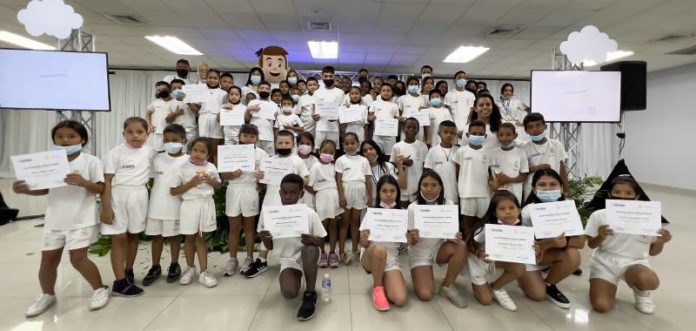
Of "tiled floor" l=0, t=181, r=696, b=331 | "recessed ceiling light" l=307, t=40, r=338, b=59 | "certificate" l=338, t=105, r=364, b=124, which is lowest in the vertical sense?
"tiled floor" l=0, t=181, r=696, b=331

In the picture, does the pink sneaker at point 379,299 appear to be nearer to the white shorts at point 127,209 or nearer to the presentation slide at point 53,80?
the white shorts at point 127,209

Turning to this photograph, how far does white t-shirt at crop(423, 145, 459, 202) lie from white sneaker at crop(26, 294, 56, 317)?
331 cm

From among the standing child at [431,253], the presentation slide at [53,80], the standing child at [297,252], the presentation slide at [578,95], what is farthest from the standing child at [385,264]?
the presentation slide at [53,80]

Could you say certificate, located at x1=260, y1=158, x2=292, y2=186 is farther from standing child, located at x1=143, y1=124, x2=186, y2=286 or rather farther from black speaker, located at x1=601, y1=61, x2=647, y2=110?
black speaker, located at x1=601, y1=61, x2=647, y2=110

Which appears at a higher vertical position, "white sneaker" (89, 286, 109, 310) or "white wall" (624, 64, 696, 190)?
"white wall" (624, 64, 696, 190)

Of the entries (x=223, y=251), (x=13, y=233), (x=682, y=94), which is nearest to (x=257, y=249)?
(x=223, y=251)

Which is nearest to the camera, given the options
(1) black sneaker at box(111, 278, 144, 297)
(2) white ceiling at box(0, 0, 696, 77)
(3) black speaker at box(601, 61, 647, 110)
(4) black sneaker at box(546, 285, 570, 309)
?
(4) black sneaker at box(546, 285, 570, 309)

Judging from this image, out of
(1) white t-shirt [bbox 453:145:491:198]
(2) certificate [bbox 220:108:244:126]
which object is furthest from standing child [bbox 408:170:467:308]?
(2) certificate [bbox 220:108:244:126]

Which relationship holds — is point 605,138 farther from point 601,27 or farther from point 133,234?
point 133,234

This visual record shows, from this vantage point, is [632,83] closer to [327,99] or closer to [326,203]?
[327,99]

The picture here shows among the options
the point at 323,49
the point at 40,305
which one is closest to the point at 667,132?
the point at 323,49

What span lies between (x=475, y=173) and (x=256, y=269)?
219 centimetres

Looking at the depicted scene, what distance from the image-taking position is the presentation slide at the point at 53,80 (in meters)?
3.87

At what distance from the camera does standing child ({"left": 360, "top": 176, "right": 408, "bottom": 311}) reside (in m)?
2.59
